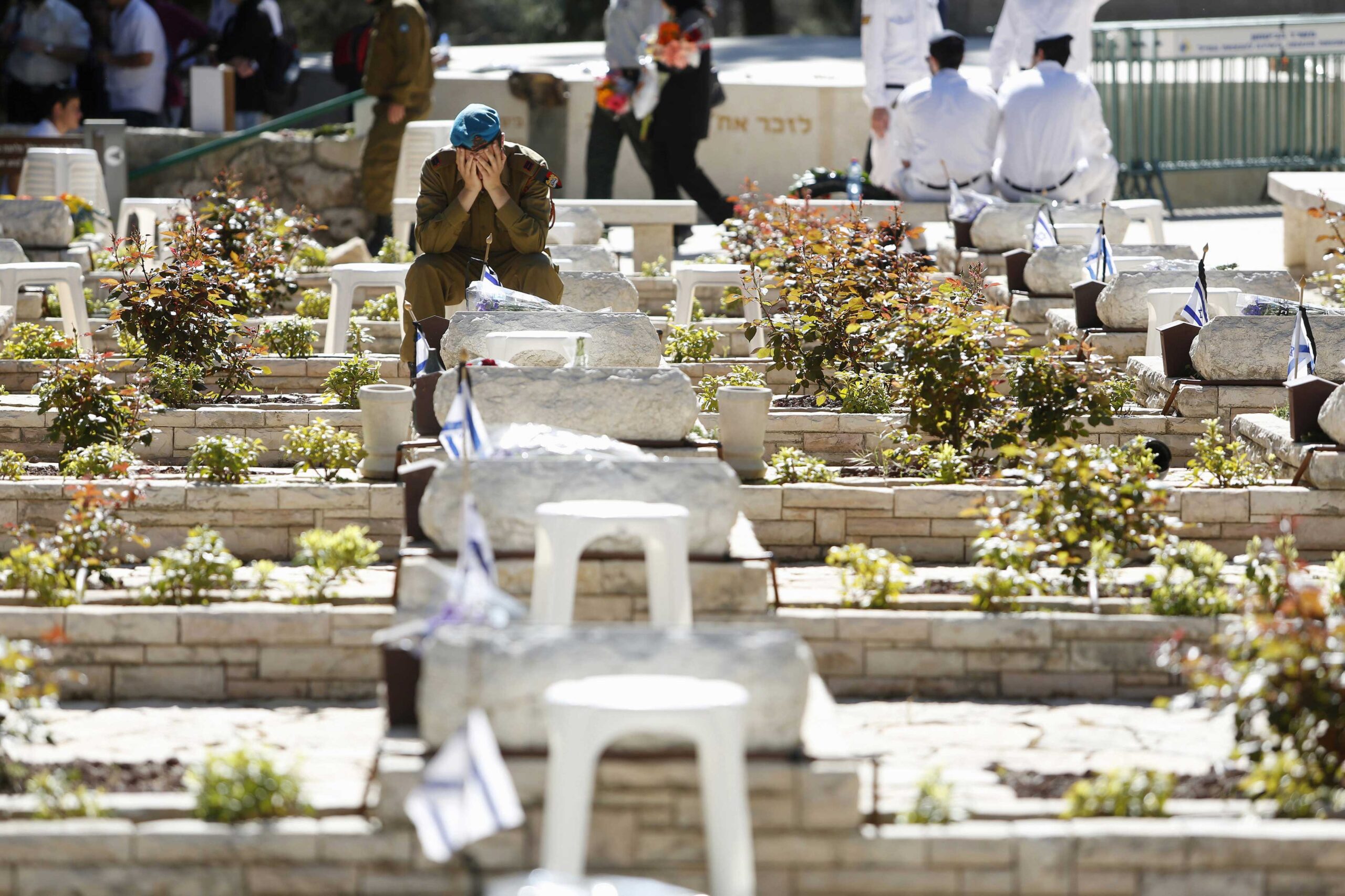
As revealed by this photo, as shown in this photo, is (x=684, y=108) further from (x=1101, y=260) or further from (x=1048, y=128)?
(x=1101, y=260)

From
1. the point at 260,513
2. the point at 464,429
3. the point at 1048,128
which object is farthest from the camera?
the point at 1048,128

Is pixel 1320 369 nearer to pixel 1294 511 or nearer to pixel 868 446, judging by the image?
pixel 1294 511

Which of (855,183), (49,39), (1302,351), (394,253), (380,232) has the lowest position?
(1302,351)

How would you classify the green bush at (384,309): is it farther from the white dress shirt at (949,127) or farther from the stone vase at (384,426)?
the white dress shirt at (949,127)

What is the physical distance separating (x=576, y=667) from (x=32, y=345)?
6755 millimetres

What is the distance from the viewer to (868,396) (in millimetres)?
8609

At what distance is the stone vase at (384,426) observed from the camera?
739 centimetres

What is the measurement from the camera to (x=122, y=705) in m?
5.65

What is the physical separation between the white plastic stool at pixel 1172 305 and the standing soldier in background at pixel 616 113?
6194 mm

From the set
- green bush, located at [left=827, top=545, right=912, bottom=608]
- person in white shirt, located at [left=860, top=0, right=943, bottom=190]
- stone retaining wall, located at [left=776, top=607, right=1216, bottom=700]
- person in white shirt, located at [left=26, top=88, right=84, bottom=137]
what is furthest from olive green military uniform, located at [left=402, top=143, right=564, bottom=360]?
person in white shirt, located at [left=26, top=88, right=84, bottom=137]

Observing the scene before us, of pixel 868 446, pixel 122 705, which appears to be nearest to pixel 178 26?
pixel 868 446

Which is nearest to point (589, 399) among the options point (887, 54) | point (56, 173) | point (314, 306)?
point (314, 306)

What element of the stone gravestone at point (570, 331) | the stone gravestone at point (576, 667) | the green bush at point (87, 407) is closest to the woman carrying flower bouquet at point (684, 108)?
the stone gravestone at point (570, 331)

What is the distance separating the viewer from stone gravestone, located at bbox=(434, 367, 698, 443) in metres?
6.60
